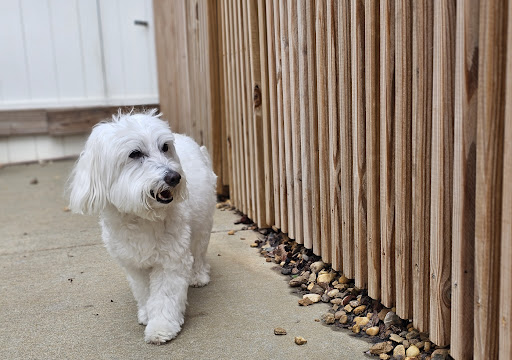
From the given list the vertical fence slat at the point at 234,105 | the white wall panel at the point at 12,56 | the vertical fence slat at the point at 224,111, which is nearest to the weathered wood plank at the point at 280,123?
the vertical fence slat at the point at 234,105

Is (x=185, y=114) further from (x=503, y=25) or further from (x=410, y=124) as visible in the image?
(x=503, y=25)

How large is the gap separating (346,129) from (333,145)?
173 millimetres

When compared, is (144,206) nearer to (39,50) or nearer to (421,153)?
(421,153)

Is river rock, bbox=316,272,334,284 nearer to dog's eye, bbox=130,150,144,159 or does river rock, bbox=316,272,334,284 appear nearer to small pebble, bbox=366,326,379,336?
small pebble, bbox=366,326,379,336

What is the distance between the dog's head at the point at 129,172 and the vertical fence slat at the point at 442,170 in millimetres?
1272

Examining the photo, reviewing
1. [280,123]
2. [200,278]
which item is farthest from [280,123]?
[200,278]

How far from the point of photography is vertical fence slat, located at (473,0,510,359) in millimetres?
1810

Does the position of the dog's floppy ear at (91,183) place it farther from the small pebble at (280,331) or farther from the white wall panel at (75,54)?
the white wall panel at (75,54)

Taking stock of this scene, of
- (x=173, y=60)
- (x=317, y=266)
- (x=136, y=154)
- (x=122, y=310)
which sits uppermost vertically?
(x=173, y=60)

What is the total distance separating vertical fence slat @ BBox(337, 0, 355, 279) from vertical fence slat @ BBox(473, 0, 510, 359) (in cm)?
104

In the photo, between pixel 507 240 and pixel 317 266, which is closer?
pixel 507 240

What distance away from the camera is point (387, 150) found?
2514 millimetres

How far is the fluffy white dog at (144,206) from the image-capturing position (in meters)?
2.68

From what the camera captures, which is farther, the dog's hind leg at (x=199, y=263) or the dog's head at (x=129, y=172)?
A: the dog's hind leg at (x=199, y=263)
